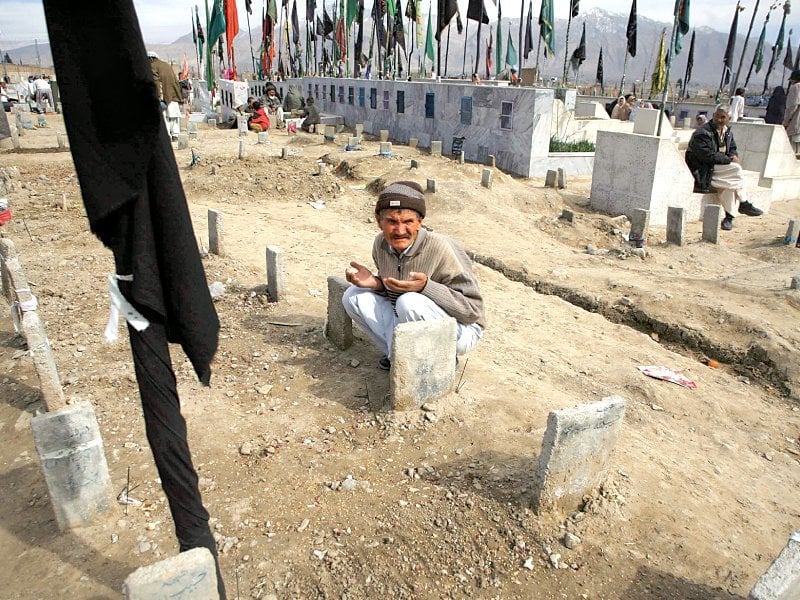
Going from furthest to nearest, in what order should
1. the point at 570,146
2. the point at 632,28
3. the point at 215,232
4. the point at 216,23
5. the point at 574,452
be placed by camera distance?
the point at 632,28, the point at 216,23, the point at 570,146, the point at 215,232, the point at 574,452

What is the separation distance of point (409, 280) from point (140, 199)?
7.07 ft

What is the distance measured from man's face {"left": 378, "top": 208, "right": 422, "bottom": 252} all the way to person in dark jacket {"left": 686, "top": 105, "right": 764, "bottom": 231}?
8.81 meters

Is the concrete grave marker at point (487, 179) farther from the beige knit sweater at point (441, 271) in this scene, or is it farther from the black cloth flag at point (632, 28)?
the black cloth flag at point (632, 28)

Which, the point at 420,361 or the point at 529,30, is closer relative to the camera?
the point at 420,361

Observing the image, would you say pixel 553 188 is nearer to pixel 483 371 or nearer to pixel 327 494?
pixel 483 371

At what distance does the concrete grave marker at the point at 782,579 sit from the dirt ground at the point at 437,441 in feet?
1.32

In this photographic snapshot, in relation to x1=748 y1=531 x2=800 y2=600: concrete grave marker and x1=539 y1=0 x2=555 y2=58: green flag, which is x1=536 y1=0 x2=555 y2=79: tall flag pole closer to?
x1=539 y1=0 x2=555 y2=58: green flag

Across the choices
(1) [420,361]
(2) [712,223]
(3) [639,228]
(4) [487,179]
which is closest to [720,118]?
(2) [712,223]

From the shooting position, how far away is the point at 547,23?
21094 mm

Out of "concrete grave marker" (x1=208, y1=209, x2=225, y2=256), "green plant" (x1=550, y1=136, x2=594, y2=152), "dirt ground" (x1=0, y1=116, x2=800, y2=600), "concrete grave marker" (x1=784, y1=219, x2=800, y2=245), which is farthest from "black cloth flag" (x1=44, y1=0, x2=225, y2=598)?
"green plant" (x1=550, y1=136, x2=594, y2=152)

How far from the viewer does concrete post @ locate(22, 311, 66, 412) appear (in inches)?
123

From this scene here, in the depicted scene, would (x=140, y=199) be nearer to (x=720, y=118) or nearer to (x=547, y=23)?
(x=720, y=118)

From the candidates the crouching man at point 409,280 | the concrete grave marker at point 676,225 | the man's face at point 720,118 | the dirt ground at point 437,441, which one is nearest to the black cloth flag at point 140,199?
the dirt ground at point 437,441

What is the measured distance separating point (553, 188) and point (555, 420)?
11464mm
